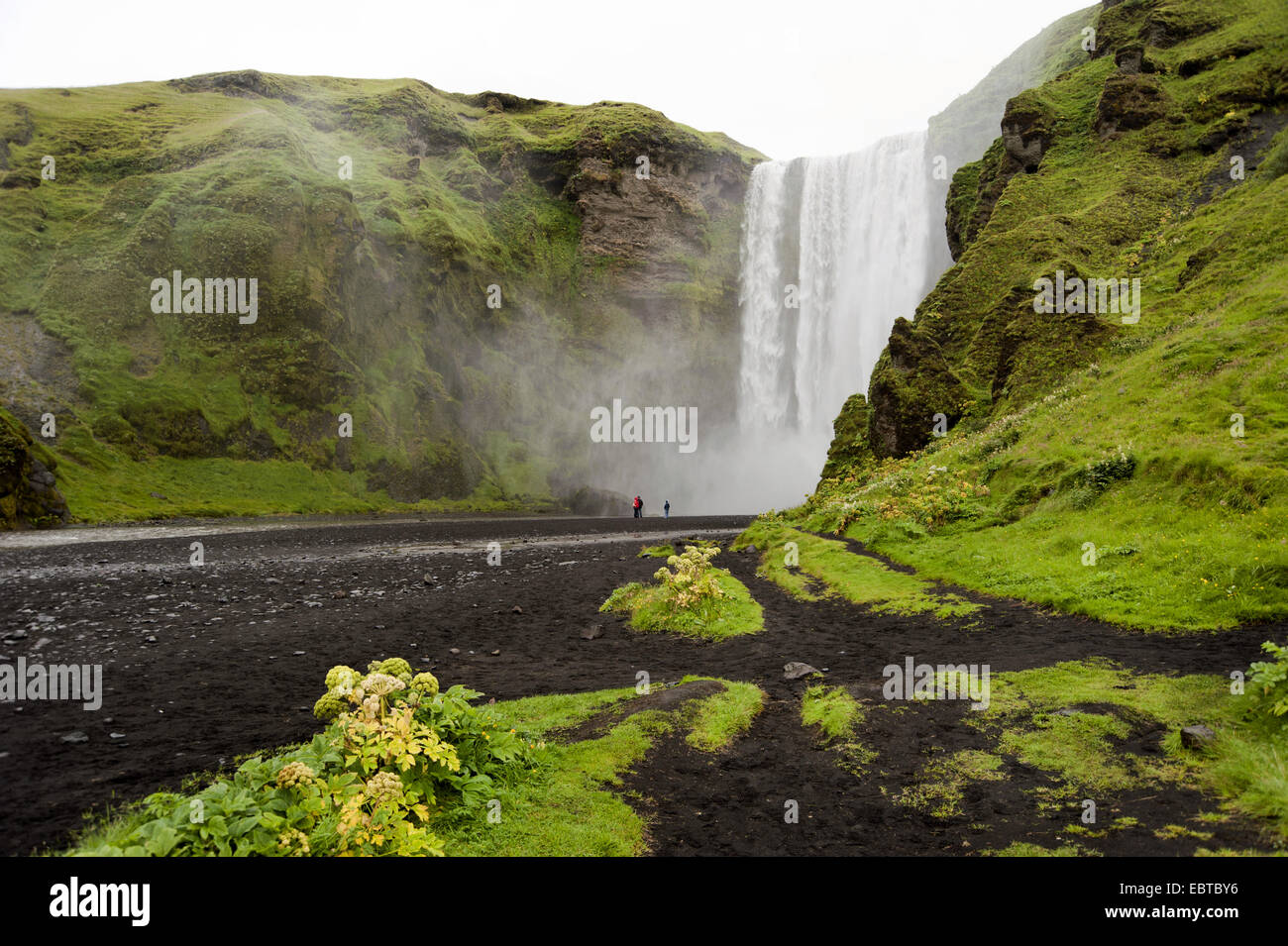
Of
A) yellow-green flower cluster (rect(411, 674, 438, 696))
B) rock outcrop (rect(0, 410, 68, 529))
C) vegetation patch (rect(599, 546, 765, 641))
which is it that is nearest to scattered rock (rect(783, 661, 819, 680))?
vegetation patch (rect(599, 546, 765, 641))

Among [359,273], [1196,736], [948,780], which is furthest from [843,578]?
[359,273]

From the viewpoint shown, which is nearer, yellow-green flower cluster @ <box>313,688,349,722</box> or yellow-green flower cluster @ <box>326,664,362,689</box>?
yellow-green flower cluster @ <box>313,688,349,722</box>

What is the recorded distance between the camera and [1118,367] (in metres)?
31.3

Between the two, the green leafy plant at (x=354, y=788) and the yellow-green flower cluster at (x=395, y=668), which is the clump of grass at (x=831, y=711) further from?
the yellow-green flower cluster at (x=395, y=668)

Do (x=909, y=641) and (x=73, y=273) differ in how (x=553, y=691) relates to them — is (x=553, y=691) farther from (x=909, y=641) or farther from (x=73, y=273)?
(x=73, y=273)

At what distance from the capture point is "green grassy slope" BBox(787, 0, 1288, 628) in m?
17.7

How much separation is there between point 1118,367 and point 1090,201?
24999mm

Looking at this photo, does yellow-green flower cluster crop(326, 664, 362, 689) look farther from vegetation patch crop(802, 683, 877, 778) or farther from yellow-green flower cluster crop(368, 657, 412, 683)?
vegetation patch crop(802, 683, 877, 778)

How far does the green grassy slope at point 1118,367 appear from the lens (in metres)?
17.7

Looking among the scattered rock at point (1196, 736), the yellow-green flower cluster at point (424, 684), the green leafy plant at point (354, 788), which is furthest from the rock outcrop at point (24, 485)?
the scattered rock at point (1196, 736)

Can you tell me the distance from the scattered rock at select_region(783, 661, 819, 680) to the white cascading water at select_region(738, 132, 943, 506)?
81977 millimetres

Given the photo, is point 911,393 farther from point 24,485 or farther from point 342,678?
point 24,485
